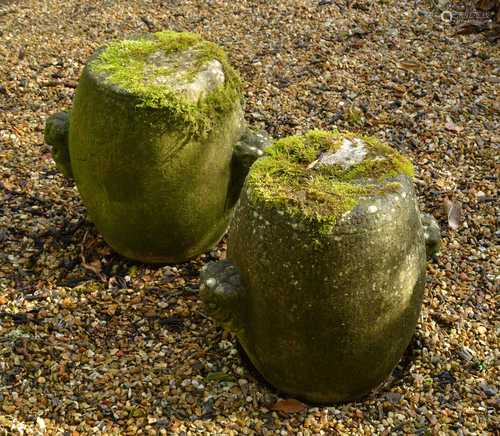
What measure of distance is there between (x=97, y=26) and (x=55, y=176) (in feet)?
8.75

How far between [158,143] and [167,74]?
42cm

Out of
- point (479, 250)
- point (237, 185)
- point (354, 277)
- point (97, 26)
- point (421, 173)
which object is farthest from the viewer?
point (97, 26)

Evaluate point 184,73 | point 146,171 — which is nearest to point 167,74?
point 184,73

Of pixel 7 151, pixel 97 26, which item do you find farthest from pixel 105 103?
pixel 97 26

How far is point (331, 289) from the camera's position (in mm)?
2855

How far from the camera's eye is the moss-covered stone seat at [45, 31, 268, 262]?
Result: 360 cm

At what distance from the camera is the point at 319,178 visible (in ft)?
9.79

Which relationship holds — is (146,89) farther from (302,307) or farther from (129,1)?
(129,1)

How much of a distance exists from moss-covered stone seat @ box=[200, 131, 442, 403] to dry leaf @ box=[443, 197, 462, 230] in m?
1.53

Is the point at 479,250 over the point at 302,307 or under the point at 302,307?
under

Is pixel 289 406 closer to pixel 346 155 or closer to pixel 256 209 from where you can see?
pixel 256 209

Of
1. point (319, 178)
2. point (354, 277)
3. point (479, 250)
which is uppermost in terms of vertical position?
point (319, 178)

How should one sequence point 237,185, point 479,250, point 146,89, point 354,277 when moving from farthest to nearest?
point 479,250
point 237,185
point 146,89
point 354,277

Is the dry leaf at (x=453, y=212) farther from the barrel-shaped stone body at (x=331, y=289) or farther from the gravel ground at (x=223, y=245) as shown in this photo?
the barrel-shaped stone body at (x=331, y=289)
